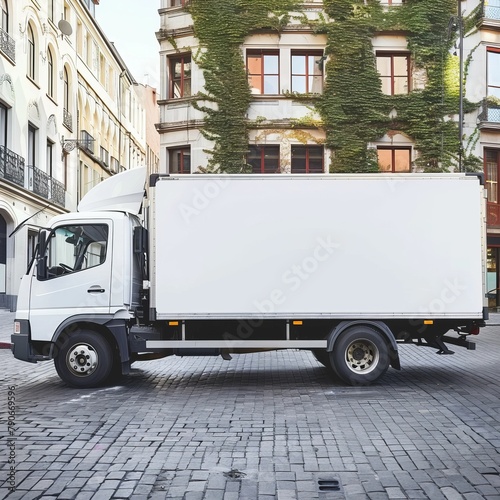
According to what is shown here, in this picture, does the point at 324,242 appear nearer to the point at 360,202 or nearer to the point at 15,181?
the point at 360,202

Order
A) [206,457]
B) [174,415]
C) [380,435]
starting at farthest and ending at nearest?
[174,415]
[380,435]
[206,457]

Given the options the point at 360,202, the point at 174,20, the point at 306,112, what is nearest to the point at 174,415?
the point at 360,202

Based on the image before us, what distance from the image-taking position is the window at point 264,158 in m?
27.3

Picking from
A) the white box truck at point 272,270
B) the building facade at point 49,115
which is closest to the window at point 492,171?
the building facade at point 49,115

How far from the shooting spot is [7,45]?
2728 centimetres

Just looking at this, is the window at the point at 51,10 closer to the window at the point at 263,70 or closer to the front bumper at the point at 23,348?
the window at the point at 263,70

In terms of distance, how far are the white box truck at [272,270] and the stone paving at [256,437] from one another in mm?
654

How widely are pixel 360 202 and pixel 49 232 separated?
4405 mm

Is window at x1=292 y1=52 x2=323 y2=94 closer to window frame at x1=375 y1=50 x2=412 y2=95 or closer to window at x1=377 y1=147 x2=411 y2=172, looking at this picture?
window frame at x1=375 y1=50 x2=412 y2=95

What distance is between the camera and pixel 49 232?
33.0 feet

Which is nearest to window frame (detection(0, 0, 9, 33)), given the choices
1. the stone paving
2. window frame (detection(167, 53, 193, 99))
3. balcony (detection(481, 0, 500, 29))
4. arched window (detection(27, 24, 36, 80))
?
arched window (detection(27, 24, 36, 80))

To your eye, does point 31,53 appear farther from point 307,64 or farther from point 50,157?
point 307,64

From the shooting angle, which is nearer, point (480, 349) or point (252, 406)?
point (252, 406)

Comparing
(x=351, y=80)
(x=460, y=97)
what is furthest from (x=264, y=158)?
(x=460, y=97)
